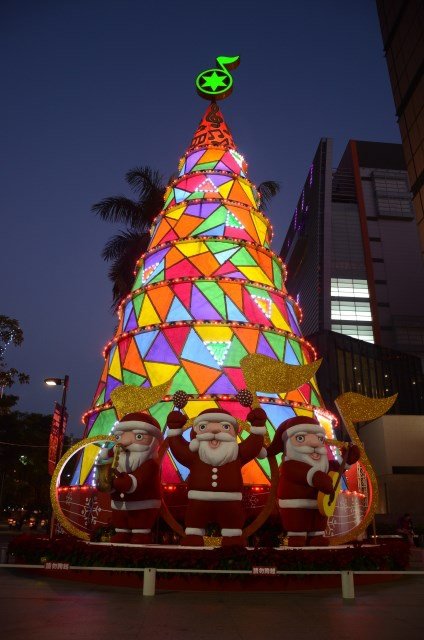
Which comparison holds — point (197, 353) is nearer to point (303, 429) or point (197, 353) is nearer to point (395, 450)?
point (303, 429)

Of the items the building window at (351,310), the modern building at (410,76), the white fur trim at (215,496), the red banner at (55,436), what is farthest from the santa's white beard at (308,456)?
the building window at (351,310)

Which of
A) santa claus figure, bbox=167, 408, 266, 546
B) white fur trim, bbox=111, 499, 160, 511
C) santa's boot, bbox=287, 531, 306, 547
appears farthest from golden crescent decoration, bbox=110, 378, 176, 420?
santa's boot, bbox=287, 531, 306, 547

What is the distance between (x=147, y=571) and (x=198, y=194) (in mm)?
13520

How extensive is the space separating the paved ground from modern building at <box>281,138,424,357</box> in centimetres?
5467

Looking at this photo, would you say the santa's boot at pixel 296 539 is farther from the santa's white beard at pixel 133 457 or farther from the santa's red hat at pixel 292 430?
the santa's white beard at pixel 133 457

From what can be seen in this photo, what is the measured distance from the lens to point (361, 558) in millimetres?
9992

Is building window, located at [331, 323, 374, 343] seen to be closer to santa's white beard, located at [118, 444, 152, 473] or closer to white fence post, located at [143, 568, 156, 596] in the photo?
santa's white beard, located at [118, 444, 152, 473]

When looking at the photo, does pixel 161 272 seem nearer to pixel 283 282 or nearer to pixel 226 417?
pixel 283 282

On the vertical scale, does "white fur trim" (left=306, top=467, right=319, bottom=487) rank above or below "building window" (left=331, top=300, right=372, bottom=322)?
below

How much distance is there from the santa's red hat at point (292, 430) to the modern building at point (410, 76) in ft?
40.0

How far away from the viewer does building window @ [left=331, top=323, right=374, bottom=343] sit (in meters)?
61.6

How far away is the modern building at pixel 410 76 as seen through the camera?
20.9 meters

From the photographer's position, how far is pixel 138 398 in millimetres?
11805

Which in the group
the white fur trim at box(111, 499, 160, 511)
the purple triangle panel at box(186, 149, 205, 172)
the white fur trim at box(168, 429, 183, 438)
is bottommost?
the white fur trim at box(111, 499, 160, 511)
